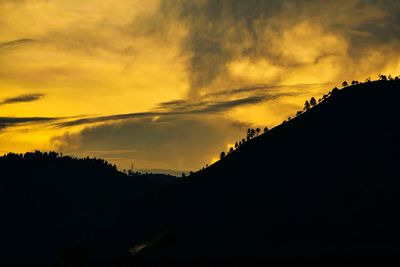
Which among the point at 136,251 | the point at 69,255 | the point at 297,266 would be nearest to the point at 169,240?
the point at 136,251

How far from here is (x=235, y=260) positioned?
7850cm

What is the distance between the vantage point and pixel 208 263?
82.2 meters

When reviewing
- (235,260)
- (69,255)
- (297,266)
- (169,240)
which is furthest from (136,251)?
(235,260)

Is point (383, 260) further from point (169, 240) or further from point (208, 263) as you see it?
point (169, 240)

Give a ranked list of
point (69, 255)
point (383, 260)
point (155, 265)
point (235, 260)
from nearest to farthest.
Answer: point (69, 255)
point (383, 260)
point (155, 265)
point (235, 260)

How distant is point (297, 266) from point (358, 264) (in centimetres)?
644

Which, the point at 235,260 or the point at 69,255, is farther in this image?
the point at 235,260

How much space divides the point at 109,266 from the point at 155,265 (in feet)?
38.4

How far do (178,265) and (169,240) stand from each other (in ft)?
178

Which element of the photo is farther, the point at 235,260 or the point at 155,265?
the point at 235,260

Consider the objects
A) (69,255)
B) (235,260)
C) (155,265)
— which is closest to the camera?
(69,255)

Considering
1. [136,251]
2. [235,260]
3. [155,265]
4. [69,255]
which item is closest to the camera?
[136,251]

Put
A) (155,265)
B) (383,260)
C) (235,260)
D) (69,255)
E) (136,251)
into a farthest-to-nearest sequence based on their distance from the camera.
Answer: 1. (235,260)
2. (155,265)
3. (383,260)
4. (69,255)
5. (136,251)

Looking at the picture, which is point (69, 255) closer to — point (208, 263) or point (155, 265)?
point (155, 265)
